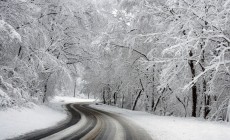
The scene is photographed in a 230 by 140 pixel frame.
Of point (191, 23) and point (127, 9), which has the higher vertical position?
point (127, 9)

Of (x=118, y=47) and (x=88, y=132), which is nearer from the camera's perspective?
(x=88, y=132)

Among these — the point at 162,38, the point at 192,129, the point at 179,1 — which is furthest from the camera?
the point at 162,38

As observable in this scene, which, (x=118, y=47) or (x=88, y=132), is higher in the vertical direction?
(x=118, y=47)

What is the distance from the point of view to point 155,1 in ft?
78.7

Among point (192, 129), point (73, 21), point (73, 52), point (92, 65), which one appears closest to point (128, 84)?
point (92, 65)

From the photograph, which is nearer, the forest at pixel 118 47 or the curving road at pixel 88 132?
the curving road at pixel 88 132

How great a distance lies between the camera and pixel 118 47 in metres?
27.2

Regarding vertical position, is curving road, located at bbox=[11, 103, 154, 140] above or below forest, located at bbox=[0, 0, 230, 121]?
below

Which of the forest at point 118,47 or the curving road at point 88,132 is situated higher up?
the forest at point 118,47

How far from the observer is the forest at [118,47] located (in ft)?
52.0

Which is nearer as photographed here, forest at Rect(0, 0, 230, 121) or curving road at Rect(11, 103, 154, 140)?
curving road at Rect(11, 103, 154, 140)

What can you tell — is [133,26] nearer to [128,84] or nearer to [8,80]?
[128,84]

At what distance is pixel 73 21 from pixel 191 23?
12.6m

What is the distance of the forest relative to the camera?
52.0 feet
